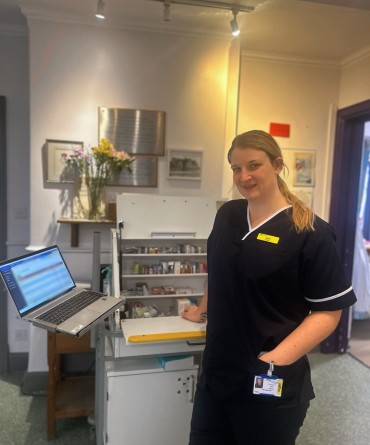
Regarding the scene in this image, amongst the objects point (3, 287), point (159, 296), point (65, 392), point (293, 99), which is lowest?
point (65, 392)

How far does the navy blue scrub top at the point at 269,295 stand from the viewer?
104 cm

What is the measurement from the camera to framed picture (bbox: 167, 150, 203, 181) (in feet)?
7.89

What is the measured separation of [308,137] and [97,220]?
5.90 feet

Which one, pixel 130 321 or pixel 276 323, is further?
pixel 130 321

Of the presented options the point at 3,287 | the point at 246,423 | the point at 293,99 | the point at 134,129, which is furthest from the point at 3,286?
Result: the point at 293,99

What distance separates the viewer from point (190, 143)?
241 cm

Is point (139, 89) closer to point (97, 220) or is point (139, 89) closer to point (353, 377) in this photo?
point (97, 220)

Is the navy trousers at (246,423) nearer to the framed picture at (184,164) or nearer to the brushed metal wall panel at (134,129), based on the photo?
the framed picture at (184,164)

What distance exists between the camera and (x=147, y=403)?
5.15 feet

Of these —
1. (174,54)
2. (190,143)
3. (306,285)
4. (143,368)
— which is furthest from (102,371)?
(174,54)

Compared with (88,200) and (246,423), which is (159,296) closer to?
(88,200)

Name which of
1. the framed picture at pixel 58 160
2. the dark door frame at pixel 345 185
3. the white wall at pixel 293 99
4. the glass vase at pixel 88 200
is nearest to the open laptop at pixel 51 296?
the glass vase at pixel 88 200

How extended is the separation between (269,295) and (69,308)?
86 centimetres

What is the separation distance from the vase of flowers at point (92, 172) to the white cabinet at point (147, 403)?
3.47ft
